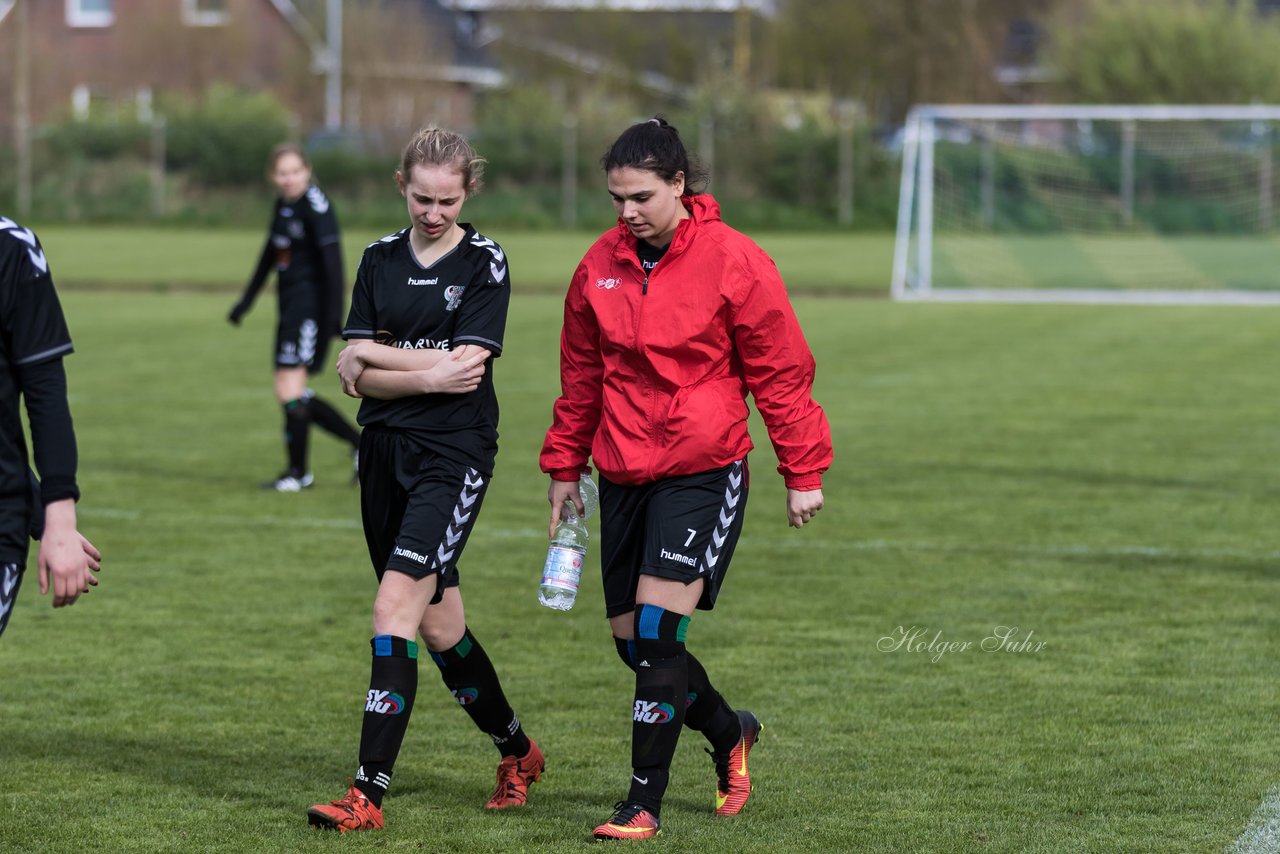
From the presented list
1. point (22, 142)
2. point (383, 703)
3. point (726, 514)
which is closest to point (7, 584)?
point (383, 703)

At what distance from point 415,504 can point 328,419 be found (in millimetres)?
6333

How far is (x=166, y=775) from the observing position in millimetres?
5578

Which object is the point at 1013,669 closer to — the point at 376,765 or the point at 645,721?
the point at 645,721

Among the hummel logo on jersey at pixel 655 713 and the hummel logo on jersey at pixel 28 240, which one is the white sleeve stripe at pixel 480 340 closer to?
the hummel logo on jersey at pixel 655 713

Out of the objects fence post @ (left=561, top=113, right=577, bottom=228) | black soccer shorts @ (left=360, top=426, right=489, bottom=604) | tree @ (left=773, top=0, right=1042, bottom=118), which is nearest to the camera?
black soccer shorts @ (left=360, top=426, right=489, bottom=604)

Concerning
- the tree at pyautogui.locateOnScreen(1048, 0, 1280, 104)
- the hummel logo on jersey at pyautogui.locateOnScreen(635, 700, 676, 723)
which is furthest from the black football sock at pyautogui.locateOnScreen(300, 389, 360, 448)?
the tree at pyautogui.locateOnScreen(1048, 0, 1280, 104)

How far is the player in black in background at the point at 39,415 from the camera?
4004 mm

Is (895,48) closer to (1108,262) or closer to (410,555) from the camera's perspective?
(1108,262)

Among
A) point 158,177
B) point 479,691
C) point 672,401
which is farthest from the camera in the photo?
point 158,177

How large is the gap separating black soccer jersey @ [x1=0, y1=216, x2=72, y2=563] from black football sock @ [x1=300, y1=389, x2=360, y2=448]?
7026mm

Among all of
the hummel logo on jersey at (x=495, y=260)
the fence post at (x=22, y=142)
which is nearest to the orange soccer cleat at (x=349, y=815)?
the hummel logo on jersey at (x=495, y=260)

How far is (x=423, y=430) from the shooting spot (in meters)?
5.11

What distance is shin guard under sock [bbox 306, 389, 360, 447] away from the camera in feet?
36.7

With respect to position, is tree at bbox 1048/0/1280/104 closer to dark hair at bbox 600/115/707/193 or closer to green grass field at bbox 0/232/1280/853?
green grass field at bbox 0/232/1280/853
